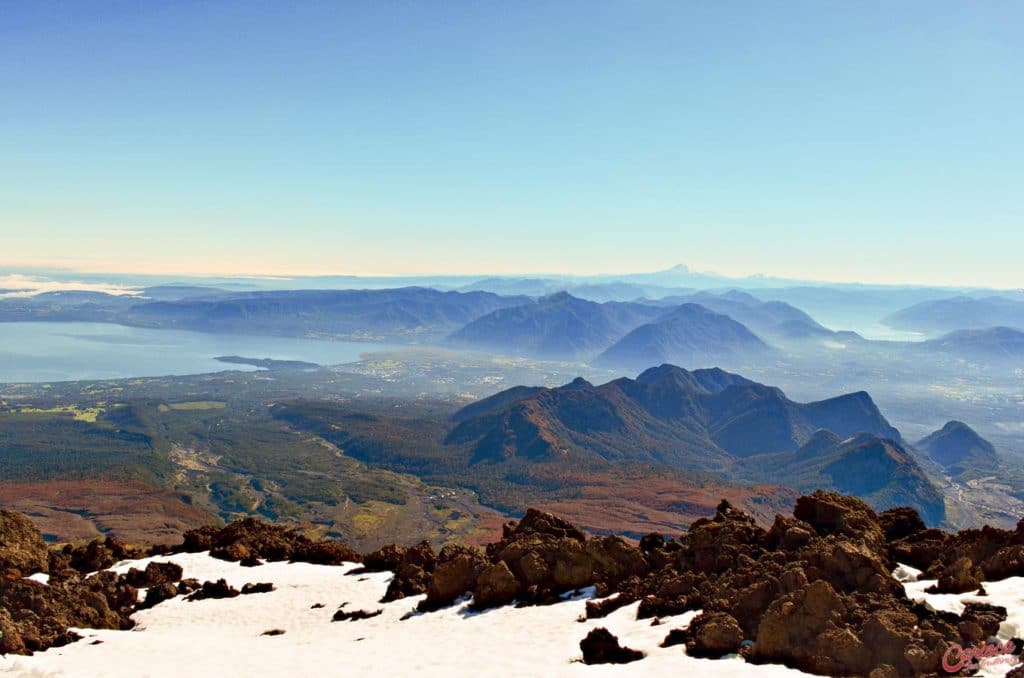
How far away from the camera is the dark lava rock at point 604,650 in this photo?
57.8ft

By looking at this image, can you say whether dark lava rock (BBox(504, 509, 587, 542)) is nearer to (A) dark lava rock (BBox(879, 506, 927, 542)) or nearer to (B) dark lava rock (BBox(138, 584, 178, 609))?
(A) dark lava rock (BBox(879, 506, 927, 542))

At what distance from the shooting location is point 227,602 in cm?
2947

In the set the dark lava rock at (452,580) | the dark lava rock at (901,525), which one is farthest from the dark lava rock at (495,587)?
the dark lava rock at (901,525)

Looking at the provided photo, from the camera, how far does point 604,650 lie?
1795 cm

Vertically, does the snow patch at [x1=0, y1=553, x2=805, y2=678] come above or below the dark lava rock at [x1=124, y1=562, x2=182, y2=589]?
above

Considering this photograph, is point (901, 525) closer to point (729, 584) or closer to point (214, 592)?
point (729, 584)

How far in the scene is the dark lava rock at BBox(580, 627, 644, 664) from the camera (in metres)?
17.6

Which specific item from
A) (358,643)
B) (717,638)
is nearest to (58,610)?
(358,643)

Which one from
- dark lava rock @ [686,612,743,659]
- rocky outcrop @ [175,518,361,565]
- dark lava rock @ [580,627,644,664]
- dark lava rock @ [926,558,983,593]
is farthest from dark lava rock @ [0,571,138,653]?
dark lava rock @ [926,558,983,593]

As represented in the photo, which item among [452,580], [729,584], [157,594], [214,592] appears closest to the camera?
[729,584]

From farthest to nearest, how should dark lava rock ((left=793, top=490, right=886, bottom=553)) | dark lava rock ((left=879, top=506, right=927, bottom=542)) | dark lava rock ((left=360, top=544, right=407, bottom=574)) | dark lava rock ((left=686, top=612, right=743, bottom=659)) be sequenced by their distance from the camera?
dark lava rock ((left=360, top=544, right=407, bottom=574)) → dark lava rock ((left=879, top=506, right=927, bottom=542)) → dark lava rock ((left=793, top=490, right=886, bottom=553)) → dark lava rock ((left=686, top=612, right=743, bottom=659))

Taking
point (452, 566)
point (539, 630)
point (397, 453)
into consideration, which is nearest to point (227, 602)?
point (452, 566)

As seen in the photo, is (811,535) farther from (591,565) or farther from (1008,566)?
(591,565)

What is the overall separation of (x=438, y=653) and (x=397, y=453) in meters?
174
